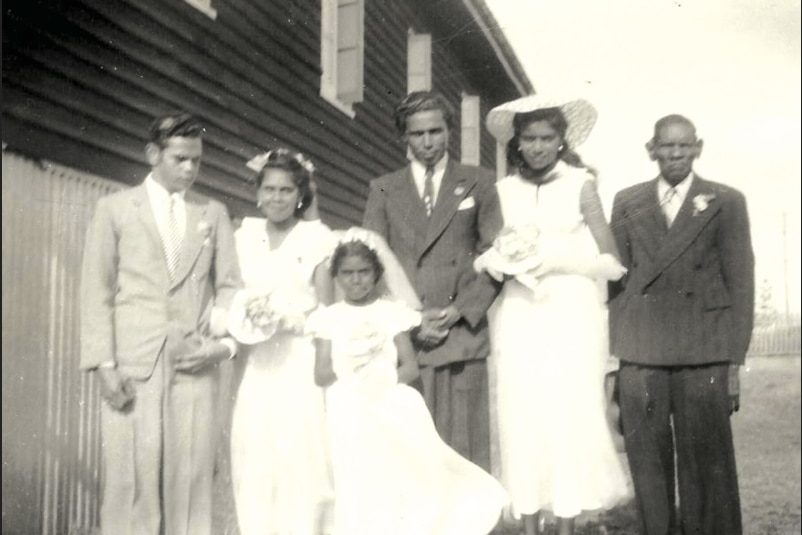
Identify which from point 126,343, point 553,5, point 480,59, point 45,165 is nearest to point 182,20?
point 45,165

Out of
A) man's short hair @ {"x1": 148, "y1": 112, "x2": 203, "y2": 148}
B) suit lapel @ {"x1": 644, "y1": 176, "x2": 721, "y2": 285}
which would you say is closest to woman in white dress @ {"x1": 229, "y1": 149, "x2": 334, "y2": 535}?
man's short hair @ {"x1": 148, "y1": 112, "x2": 203, "y2": 148}

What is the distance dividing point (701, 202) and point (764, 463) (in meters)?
7.23

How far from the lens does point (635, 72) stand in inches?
206

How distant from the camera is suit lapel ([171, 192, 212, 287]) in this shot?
3.84 m

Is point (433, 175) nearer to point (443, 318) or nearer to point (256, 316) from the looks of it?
point (443, 318)

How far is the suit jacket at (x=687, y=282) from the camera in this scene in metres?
3.99

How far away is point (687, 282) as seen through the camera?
4086 millimetres

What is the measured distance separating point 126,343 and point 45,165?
1.29 meters

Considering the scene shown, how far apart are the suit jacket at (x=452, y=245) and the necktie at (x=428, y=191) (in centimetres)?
2

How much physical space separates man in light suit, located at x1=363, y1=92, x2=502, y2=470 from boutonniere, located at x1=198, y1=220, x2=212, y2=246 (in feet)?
2.56

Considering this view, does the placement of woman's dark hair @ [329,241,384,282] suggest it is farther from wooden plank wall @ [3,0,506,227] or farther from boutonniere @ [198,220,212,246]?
wooden plank wall @ [3,0,506,227]

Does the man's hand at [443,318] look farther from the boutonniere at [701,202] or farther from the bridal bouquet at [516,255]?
the boutonniere at [701,202]

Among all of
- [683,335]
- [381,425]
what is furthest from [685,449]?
[381,425]

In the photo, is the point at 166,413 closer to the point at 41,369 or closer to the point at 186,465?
the point at 186,465
